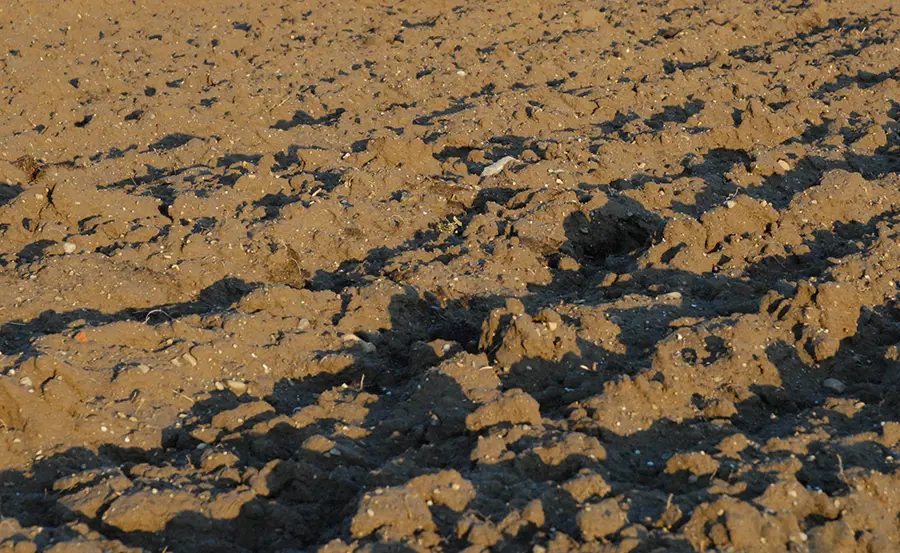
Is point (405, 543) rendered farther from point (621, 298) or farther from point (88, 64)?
point (88, 64)

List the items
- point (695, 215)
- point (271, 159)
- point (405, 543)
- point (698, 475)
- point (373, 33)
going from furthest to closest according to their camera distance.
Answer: point (373, 33), point (271, 159), point (695, 215), point (698, 475), point (405, 543)

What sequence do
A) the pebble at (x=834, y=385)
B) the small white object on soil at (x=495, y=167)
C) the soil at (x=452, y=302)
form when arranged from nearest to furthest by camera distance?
1. the soil at (x=452, y=302)
2. the pebble at (x=834, y=385)
3. the small white object on soil at (x=495, y=167)

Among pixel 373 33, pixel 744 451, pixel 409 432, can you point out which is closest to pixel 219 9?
pixel 373 33

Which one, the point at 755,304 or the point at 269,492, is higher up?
the point at 269,492

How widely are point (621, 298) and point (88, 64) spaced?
6.91m

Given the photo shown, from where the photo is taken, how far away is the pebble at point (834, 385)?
15.4ft

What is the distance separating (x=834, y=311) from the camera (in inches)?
201

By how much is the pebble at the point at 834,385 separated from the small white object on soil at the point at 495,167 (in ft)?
10.4

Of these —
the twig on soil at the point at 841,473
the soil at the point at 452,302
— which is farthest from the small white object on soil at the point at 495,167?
the twig on soil at the point at 841,473

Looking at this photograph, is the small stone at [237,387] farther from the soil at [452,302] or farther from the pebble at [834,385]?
the pebble at [834,385]

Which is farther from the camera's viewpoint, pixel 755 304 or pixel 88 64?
pixel 88 64

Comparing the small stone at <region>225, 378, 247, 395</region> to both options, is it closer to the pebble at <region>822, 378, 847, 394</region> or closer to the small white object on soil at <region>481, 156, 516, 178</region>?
the pebble at <region>822, 378, 847, 394</region>

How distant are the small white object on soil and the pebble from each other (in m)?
3.18

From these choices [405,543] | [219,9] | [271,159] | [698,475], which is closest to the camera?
[405,543]
